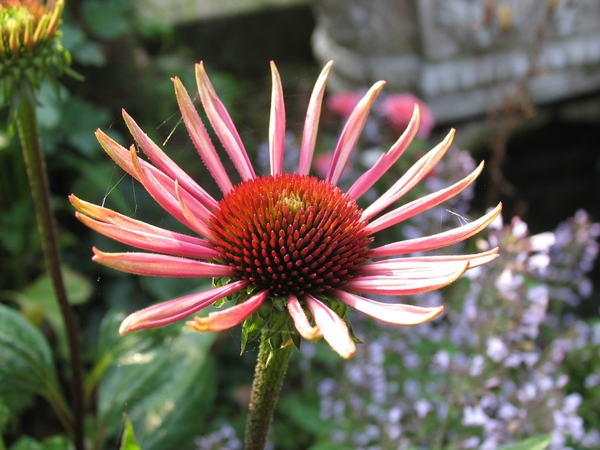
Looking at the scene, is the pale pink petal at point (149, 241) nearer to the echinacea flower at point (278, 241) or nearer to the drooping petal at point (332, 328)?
the echinacea flower at point (278, 241)

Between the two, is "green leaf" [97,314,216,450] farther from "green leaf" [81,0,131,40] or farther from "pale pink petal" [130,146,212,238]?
"green leaf" [81,0,131,40]

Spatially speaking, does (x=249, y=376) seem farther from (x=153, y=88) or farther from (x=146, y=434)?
(x=153, y=88)

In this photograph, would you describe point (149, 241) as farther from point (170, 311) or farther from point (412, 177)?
point (412, 177)

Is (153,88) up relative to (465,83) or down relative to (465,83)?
up

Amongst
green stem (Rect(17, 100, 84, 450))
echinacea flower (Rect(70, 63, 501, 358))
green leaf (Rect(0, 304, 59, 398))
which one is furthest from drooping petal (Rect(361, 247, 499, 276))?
green leaf (Rect(0, 304, 59, 398))

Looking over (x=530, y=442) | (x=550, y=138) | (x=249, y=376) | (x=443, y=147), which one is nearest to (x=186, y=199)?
→ (x=443, y=147)

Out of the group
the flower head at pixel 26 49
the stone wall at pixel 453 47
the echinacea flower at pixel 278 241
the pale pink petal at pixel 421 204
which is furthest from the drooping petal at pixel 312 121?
the stone wall at pixel 453 47
